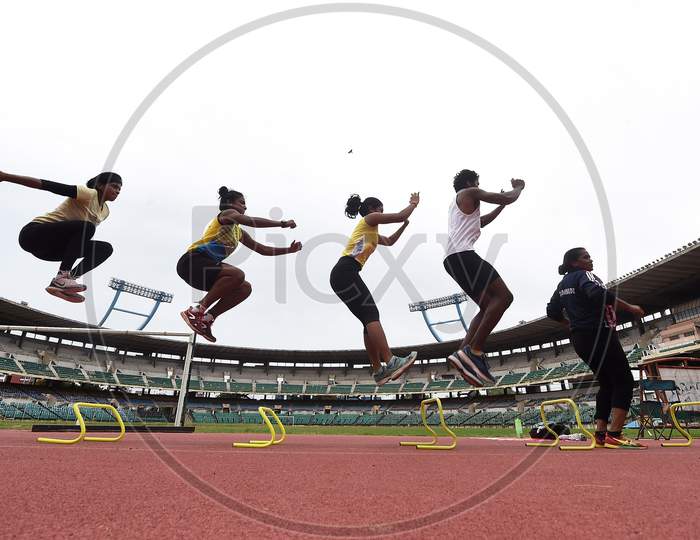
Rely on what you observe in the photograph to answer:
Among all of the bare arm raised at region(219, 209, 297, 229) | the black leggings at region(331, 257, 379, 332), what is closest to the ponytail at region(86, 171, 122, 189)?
the bare arm raised at region(219, 209, 297, 229)

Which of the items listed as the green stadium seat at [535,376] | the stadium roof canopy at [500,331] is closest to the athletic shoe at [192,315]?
the stadium roof canopy at [500,331]

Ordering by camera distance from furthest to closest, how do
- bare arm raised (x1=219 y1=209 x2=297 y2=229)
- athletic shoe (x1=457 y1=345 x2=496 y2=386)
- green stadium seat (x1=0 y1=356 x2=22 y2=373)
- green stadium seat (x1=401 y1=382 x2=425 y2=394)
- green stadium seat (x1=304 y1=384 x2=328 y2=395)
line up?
1. green stadium seat (x1=304 y1=384 x2=328 y2=395)
2. green stadium seat (x1=401 y1=382 x2=425 y2=394)
3. green stadium seat (x1=0 y1=356 x2=22 y2=373)
4. bare arm raised (x1=219 y1=209 x2=297 y2=229)
5. athletic shoe (x1=457 y1=345 x2=496 y2=386)

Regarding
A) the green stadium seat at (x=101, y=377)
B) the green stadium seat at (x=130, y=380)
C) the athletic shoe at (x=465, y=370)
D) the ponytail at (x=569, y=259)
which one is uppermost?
the ponytail at (x=569, y=259)

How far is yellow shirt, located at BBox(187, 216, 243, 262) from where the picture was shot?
4.56m

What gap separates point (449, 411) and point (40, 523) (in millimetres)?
40009

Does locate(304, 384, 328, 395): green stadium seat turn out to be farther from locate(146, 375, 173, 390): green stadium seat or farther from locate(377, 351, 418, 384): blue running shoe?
locate(377, 351, 418, 384): blue running shoe

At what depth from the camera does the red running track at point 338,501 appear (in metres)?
1.35

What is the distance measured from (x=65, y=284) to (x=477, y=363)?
453cm

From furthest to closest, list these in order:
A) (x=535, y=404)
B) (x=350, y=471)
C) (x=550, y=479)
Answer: (x=535, y=404), (x=350, y=471), (x=550, y=479)

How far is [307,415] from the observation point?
39000mm

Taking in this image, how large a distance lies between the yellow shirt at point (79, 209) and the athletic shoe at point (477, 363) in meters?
4.27

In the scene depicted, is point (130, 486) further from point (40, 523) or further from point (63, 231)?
point (63, 231)

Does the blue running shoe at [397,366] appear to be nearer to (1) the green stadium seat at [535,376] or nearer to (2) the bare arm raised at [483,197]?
(2) the bare arm raised at [483,197]

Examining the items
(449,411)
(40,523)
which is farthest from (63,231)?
(449,411)
